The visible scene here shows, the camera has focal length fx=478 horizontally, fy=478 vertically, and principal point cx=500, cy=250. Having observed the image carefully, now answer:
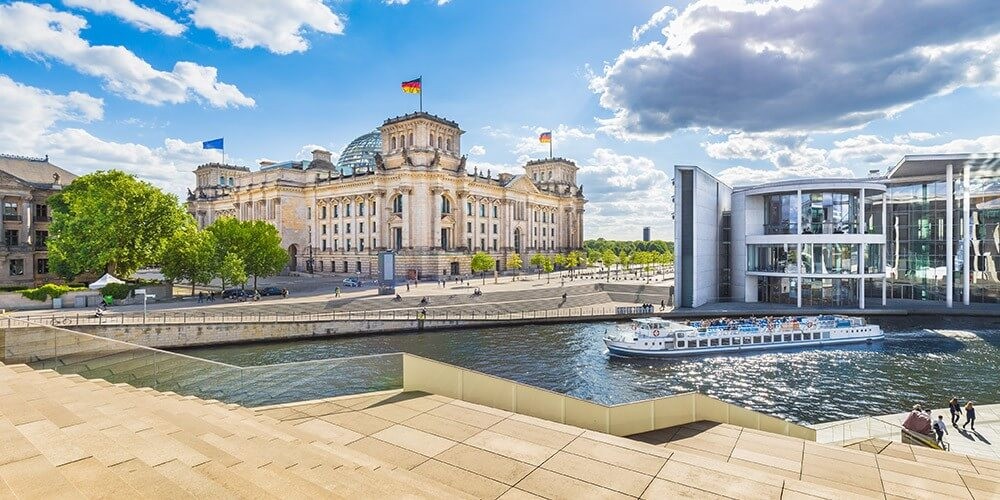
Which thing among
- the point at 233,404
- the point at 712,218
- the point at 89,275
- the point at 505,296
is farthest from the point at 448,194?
the point at 233,404

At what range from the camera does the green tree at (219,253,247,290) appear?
56.0 m

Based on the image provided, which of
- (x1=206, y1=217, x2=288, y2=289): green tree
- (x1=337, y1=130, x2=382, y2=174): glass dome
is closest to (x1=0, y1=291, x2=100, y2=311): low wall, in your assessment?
(x1=206, y1=217, x2=288, y2=289): green tree

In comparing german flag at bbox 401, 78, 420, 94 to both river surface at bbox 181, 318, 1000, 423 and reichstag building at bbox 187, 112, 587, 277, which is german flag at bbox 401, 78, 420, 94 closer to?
reichstag building at bbox 187, 112, 587, 277

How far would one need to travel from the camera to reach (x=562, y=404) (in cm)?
1211

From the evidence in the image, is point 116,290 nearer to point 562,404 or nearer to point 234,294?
point 234,294

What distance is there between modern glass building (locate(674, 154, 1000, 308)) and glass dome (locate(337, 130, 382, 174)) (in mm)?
82876

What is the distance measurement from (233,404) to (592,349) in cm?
3173

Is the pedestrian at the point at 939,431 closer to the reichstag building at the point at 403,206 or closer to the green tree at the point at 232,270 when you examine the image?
the green tree at the point at 232,270

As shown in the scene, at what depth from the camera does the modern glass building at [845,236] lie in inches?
2231

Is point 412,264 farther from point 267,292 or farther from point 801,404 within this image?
point 801,404

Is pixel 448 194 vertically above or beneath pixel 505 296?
above

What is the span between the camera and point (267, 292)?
61438 millimetres

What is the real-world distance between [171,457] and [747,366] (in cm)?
3707

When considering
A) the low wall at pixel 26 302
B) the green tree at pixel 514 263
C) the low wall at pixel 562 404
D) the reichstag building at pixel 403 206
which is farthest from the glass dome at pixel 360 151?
the low wall at pixel 562 404
